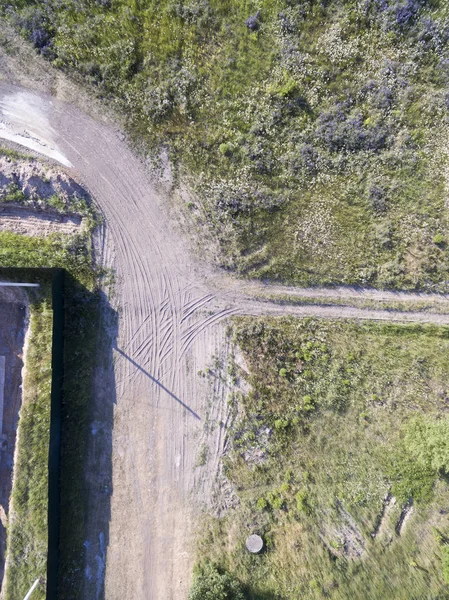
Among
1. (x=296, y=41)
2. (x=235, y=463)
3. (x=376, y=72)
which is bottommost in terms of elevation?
(x=235, y=463)

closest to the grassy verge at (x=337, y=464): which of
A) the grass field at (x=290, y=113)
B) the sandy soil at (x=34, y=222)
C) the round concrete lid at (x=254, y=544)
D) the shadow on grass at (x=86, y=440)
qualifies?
the round concrete lid at (x=254, y=544)

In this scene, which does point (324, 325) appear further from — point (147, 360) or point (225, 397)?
point (147, 360)

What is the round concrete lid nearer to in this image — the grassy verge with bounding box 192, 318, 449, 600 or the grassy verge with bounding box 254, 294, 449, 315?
the grassy verge with bounding box 192, 318, 449, 600

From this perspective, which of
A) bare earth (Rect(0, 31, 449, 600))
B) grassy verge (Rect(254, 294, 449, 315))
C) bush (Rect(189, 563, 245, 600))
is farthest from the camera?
grassy verge (Rect(254, 294, 449, 315))

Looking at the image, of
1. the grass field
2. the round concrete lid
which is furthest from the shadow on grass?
the grass field

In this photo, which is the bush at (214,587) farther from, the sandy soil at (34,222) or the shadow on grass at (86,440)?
the sandy soil at (34,222)

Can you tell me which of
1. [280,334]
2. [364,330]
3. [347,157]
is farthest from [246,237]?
[364,330]

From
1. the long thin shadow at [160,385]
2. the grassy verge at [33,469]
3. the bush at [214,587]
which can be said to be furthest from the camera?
the long thin shadow at [160,385]
